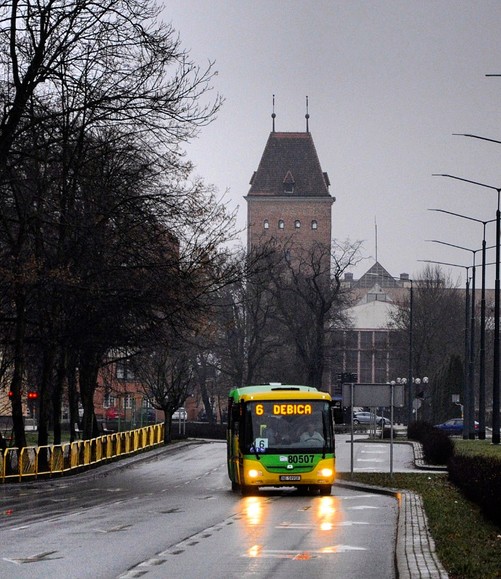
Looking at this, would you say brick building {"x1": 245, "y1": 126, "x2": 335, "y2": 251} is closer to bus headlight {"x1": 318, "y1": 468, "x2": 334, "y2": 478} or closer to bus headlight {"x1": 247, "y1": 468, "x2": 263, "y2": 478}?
bus headlight {"x1": 247, "y1": 468, "x2": 263, "y2": 478}

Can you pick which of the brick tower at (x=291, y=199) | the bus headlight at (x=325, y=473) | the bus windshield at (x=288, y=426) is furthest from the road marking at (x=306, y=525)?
the brick tower at (x=291, y=199)

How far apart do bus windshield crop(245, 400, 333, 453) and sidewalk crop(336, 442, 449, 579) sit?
5199 millimetres

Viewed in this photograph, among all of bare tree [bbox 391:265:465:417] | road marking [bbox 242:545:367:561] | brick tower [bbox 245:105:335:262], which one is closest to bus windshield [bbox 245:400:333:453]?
road marking [bbox 242:545:367:561]

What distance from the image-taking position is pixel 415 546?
17.2 metres

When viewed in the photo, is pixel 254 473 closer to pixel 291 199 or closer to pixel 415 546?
pixel 415 546

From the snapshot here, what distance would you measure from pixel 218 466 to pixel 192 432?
118 ft

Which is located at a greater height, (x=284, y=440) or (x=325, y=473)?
(x=284, y=440)

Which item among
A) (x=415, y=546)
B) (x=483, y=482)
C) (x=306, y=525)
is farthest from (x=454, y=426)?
(x=415, y=546)

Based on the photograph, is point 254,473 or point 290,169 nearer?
point 254,473

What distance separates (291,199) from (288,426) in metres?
135

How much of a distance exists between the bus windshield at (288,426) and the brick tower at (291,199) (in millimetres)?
132715

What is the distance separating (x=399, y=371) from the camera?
125m

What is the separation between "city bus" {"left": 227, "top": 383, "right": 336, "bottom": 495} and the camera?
3281 cm

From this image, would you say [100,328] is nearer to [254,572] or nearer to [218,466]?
[218,466]
